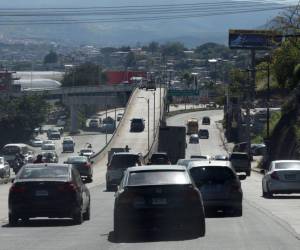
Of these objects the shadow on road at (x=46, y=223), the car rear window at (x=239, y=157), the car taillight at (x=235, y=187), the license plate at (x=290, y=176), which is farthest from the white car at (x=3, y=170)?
the car taillight at (x=235, y=187)

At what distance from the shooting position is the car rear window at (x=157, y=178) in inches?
884

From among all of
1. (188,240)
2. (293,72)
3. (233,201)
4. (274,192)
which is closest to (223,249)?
(188,240)

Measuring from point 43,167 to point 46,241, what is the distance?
4.96 meters

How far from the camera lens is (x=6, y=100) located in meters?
134

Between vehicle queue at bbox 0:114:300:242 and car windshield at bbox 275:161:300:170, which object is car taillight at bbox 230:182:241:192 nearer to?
vehicle queue at bbox 0:114:300:242

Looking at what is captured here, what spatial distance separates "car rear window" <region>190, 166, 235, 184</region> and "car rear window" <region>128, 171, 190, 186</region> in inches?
247

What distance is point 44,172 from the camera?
26.4 metres

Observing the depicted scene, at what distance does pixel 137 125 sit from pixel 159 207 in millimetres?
106136

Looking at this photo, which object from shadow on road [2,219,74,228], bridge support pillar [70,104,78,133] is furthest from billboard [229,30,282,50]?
shadow on road [2,219,74,228]

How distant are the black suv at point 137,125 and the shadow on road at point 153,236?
104307mm

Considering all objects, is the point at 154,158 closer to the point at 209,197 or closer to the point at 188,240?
the point at 209,197

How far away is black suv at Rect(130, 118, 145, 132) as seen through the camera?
420 ft

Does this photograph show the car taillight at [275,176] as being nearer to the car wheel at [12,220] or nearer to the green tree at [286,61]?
the car wheel at [12,220]

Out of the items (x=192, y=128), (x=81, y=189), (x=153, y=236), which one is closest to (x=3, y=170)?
(x=81, y=189)
